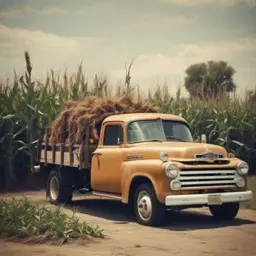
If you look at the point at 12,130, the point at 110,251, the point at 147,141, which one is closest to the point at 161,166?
the point at 147,141

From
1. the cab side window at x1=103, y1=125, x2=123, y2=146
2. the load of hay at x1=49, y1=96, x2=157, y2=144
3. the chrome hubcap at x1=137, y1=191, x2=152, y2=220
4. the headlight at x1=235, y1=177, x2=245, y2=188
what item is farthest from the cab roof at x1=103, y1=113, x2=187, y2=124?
the headlight at x1=235, y1=177, x2=245, y2=188

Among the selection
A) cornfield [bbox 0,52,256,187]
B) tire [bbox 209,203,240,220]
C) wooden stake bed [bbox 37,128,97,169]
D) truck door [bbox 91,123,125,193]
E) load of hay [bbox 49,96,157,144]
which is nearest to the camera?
tire [bbox 209,203,240,220]

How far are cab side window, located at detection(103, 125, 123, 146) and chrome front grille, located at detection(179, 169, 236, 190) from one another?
162cm

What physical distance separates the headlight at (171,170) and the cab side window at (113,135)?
1.56 m

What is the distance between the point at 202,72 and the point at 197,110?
928 cm

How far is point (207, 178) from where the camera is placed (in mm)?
8352

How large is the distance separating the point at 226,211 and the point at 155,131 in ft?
5.72

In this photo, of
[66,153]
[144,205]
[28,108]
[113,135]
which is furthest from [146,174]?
[28,108]

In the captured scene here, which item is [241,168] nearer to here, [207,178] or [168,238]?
[207,178]

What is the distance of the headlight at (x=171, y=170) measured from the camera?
8020mm

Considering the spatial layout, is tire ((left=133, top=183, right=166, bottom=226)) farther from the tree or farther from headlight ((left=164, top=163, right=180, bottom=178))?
the tree

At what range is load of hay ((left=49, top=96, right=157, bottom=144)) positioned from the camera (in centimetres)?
1025

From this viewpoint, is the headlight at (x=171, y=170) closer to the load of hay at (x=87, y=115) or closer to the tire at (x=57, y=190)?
the load of hay at (x=87, y=115)

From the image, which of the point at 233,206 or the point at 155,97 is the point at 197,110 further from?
the point at 233,206
